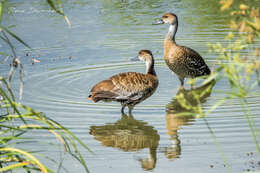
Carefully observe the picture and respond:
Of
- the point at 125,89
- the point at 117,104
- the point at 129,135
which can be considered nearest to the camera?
the point at 129,135

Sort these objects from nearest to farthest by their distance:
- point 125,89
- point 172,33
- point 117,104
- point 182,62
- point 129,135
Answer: point 129,135 < point 125,89 < point 117,104 < point 182,62 < point 172,33

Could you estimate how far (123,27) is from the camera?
1379cm

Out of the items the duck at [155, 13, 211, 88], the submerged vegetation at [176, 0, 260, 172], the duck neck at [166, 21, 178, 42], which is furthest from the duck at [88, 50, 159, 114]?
the submerged vegetation at [176, 0, 260, 172]

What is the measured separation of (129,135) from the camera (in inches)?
273

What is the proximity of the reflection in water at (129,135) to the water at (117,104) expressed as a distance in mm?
13

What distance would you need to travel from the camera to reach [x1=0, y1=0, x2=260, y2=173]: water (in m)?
5.89

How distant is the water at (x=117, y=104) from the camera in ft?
19.3

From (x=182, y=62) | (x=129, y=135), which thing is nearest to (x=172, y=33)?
(x=182, y=62)

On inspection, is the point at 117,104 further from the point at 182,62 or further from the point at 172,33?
the point at 172,33

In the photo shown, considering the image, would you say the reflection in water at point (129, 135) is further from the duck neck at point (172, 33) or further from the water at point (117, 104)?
the duck neck at point (172, 33)

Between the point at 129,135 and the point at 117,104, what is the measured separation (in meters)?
1.78

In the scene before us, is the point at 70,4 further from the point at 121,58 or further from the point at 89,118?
the point at 89,118

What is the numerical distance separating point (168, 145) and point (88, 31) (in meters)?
7.50

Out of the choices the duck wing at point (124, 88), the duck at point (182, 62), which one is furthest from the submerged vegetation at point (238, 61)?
the duck at point (182, 62)
